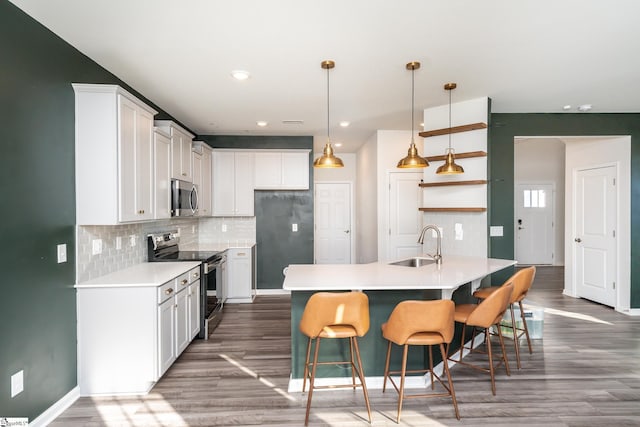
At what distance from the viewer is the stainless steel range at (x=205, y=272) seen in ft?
12.7

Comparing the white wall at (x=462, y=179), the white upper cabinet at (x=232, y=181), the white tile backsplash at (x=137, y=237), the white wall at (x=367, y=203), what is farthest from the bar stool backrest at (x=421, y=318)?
the white upper cabinet at (x=232, y=181)

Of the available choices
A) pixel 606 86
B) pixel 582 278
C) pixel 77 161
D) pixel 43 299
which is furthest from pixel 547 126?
pixel 43 299

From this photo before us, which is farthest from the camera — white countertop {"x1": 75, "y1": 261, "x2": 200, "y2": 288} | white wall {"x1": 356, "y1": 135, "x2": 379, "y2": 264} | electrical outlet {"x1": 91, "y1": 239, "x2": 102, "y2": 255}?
white wall {"x1": 356, "y1": 135, "x2": 379, "y2": 264}

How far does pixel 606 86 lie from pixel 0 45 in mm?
5176

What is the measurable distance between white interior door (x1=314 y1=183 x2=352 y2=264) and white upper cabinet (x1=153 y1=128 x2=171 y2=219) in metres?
4.12

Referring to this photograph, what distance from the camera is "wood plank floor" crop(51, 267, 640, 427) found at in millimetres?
2365

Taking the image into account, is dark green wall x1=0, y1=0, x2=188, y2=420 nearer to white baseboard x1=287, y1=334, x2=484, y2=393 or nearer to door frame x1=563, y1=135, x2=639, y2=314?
white baseboard x1=287, y1=334, x2=484, y2=393

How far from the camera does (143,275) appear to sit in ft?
9.95

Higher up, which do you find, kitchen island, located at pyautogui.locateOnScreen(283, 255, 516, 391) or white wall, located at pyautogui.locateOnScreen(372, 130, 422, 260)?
white wall, located at pyautogui.locateOnScreen(372, 130, 422, 260)

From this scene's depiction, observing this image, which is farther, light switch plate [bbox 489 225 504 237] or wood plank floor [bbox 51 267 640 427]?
light switch plate [bbox 489 225 504 237]

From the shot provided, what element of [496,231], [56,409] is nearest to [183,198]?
[56,409]

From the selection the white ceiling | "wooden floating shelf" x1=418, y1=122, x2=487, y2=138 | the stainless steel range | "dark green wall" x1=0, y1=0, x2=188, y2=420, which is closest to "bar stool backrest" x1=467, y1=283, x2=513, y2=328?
the white ceiling

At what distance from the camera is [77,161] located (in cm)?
267

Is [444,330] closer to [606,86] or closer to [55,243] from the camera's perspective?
[55,243]
